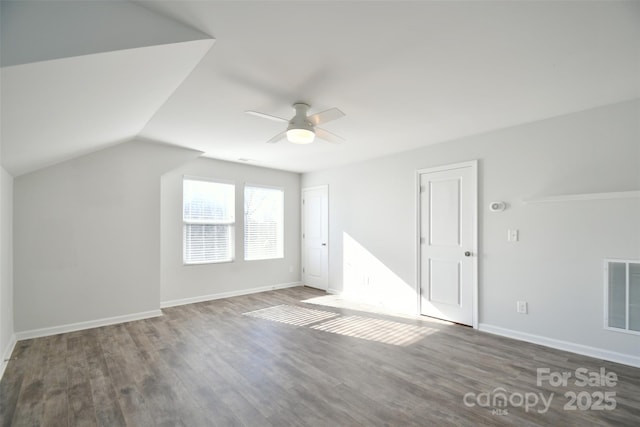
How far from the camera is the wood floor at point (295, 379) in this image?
7.00 feet

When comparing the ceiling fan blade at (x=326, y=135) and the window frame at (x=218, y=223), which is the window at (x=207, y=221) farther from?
the ceiling fan blade at (x=326, y=135)

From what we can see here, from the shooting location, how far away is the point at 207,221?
17.6ft

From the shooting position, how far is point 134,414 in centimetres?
215

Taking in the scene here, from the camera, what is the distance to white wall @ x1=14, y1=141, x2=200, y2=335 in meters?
3.59

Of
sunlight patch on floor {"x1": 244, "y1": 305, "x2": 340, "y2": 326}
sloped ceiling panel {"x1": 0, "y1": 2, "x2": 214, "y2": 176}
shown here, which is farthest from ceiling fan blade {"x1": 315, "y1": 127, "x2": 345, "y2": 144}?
sunlight patch on floor {"x1": 244, "y1": 305, "x2": 340, "y2": 326}

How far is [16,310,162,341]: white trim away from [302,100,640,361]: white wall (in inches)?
159

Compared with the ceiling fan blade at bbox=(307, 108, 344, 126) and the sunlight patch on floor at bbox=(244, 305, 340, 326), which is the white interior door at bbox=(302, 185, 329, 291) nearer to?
the sunlight patch on floor at bbox=(244, 305, 340, 326)

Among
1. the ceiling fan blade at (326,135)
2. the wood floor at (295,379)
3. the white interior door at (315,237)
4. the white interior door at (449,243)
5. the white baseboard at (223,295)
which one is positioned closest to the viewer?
the wood floor at (295,379)

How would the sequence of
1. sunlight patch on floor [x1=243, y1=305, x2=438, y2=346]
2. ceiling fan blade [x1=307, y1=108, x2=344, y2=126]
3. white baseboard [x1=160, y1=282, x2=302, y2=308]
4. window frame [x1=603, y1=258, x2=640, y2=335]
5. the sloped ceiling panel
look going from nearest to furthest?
1. the sloped ceiling panel
2. ceiling fan blade [x1=307, y1=108, x2=344, y2=126]
3. window frame [x1=603, y1=258, x2=640, y2=335]
4. sunlight patch on floor [x1=243, y1=305, x2=438, y2=346]
5. white baseboard [x1=160, y1=282, x2=302, y2=308]

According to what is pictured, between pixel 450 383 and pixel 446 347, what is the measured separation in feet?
2.68

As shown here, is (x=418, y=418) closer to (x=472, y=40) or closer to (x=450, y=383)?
(x=450, y=383)

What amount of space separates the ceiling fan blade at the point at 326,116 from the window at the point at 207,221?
3.24 m

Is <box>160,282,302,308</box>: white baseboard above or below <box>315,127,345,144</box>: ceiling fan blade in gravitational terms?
below

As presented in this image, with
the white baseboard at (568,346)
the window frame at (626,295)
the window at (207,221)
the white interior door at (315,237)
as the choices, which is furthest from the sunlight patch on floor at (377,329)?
the window at (207,221)
